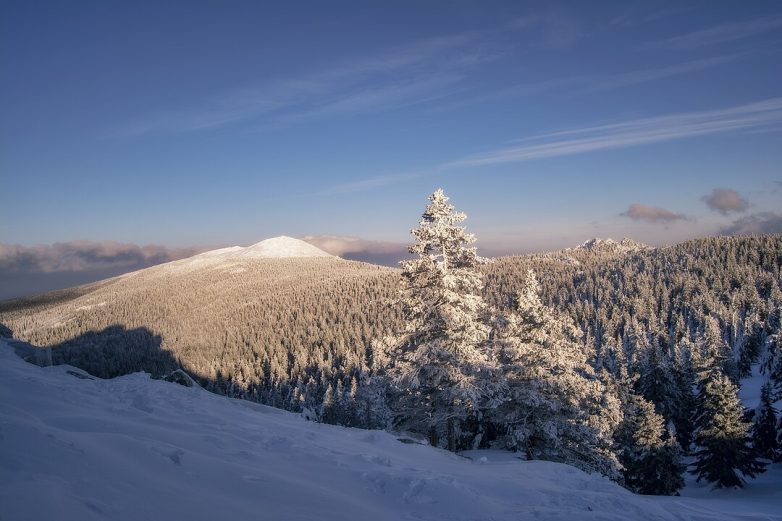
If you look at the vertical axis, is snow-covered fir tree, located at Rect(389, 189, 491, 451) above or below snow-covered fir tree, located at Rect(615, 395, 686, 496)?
above

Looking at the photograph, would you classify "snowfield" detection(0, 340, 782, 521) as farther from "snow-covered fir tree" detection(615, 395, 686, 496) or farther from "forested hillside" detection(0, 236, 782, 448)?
"forested hillside" detection(0, 236, 782, 448)

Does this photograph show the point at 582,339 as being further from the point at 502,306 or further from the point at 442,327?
the point at 442,327

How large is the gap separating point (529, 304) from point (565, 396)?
462cm

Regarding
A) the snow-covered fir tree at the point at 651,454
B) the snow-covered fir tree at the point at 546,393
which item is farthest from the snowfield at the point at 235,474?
the snow-covered fir tree at the point at 651,454

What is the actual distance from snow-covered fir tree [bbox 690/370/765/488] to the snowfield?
28759mm

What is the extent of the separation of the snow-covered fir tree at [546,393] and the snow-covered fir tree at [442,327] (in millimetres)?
2482

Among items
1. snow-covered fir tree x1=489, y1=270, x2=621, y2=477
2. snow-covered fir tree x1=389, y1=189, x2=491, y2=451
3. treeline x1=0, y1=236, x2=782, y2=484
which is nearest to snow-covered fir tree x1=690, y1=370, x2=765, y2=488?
treeline x1=0, y1=236, x2=782, y2=484

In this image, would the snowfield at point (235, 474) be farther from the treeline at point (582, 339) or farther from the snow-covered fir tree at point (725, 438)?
the treeline at point (582, 339)

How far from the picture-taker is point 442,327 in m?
18.0

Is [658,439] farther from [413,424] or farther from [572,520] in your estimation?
[572,520]

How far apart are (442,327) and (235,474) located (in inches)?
475

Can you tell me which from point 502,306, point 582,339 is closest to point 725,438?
point 582,339

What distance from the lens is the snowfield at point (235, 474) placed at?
197 inches

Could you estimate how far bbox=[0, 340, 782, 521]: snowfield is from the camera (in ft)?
16.5
